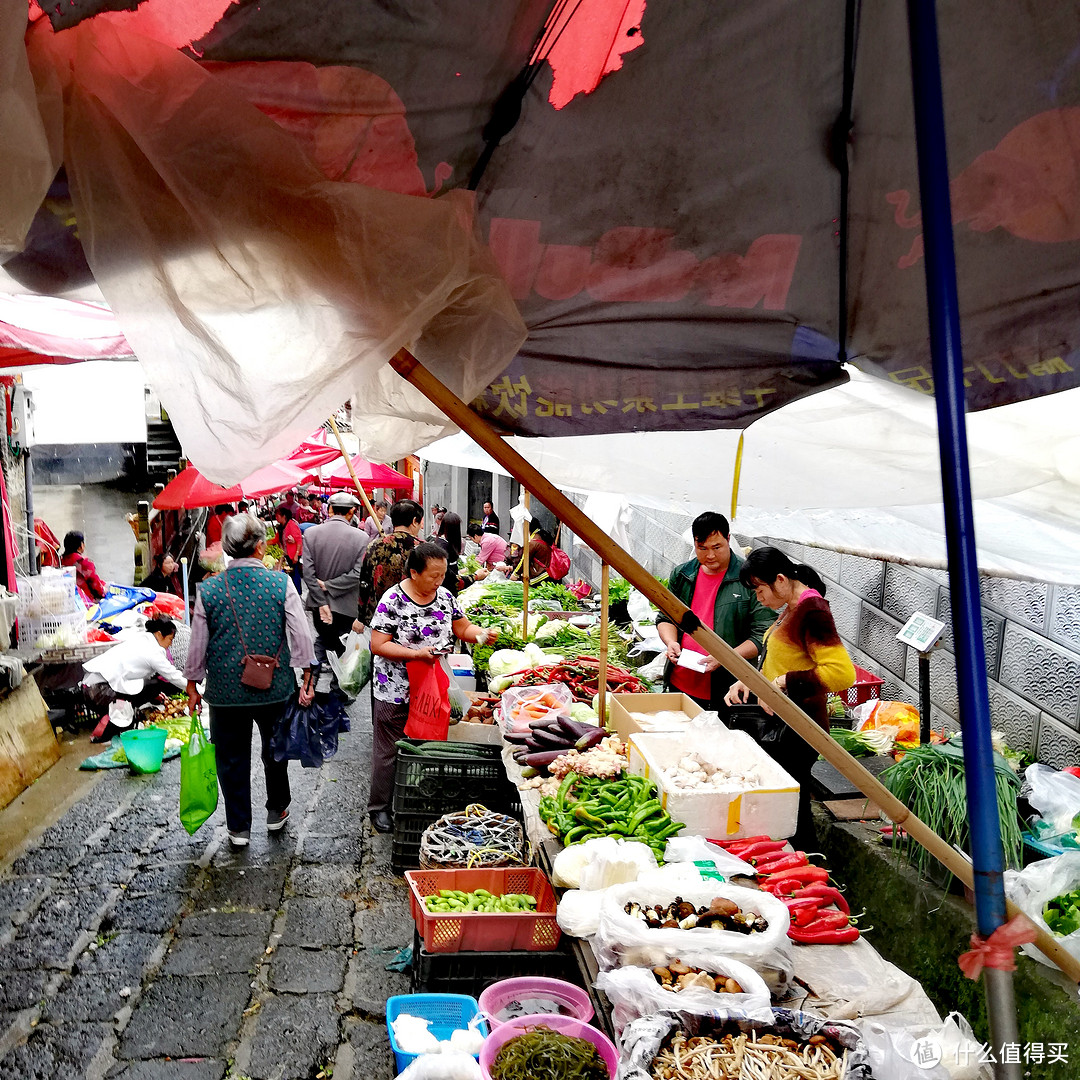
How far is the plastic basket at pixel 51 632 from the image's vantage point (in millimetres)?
9016

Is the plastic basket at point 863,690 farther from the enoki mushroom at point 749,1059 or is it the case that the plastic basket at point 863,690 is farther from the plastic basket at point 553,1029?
the enoki mushroom at point 749,1059

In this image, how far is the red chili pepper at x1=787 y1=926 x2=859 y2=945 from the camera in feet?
12.7

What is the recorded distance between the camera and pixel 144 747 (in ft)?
26.5

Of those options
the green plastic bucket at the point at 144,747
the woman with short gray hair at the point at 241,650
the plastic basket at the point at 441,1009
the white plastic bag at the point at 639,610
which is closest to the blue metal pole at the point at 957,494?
the plastic basket at the point at 441,1009

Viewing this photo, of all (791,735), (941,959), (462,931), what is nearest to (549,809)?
(462,931)

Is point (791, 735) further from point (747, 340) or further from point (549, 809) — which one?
point (747, 340)

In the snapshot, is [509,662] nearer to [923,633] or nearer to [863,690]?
[863,690]

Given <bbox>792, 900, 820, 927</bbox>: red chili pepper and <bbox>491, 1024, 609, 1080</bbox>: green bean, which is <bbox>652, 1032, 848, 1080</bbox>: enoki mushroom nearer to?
<bbox>491, 1024, 609, 1080</bbox>: green bean

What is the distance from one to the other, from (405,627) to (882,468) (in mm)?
3936

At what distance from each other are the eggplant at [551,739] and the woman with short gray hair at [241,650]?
1811 mm

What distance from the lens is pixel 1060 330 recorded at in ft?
6.60

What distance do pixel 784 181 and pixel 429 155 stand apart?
0.90 meters

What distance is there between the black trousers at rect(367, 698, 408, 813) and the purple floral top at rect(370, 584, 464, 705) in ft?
0.33

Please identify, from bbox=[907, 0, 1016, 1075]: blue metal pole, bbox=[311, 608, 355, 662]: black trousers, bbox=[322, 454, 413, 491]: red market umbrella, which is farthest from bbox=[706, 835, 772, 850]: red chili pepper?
bbox=[322, 454, 413, 491]: red market umbrella
